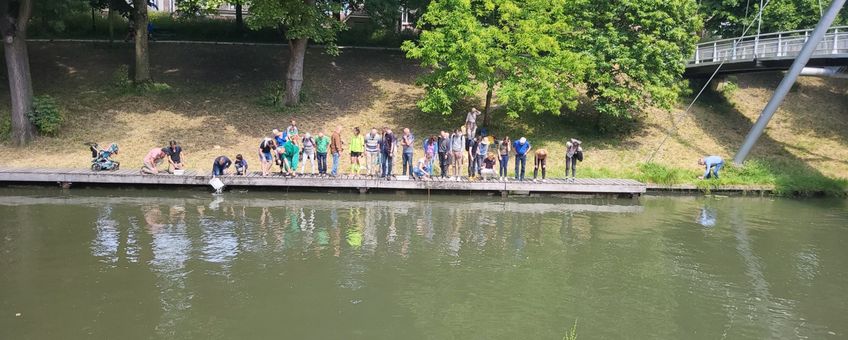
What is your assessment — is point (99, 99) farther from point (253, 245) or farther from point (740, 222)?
point (740, 222)

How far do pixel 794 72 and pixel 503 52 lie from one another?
10009 mm

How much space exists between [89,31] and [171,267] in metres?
27.2

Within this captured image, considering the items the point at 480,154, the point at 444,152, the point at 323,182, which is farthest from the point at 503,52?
the point at 323,182

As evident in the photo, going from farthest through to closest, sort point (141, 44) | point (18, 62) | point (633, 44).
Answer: point (141, 44), point (633, 44), point (18, 62)

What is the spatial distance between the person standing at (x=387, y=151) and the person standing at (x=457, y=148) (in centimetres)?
189

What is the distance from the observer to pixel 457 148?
20.5 m

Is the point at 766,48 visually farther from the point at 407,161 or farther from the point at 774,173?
the point at 407,161

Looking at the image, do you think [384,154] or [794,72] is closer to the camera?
[384,154]

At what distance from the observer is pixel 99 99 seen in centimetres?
2661

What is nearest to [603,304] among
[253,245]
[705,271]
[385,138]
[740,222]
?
[705,271]

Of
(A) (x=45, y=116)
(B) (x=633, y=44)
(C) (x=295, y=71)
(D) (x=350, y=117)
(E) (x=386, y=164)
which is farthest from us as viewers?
(D) (x=350, y=117)

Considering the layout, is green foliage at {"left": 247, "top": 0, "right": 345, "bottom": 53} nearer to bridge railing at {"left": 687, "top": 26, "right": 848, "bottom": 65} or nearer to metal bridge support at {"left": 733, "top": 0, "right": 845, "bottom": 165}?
bridge railing at {"left": 687, "top": 26, "right": 848, "bottom": 65}

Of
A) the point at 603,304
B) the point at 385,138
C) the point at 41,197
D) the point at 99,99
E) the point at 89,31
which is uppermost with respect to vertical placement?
the point at 89,31

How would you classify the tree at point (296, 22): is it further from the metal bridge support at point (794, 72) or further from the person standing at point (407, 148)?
the metal bridge support at point (794, 72)
